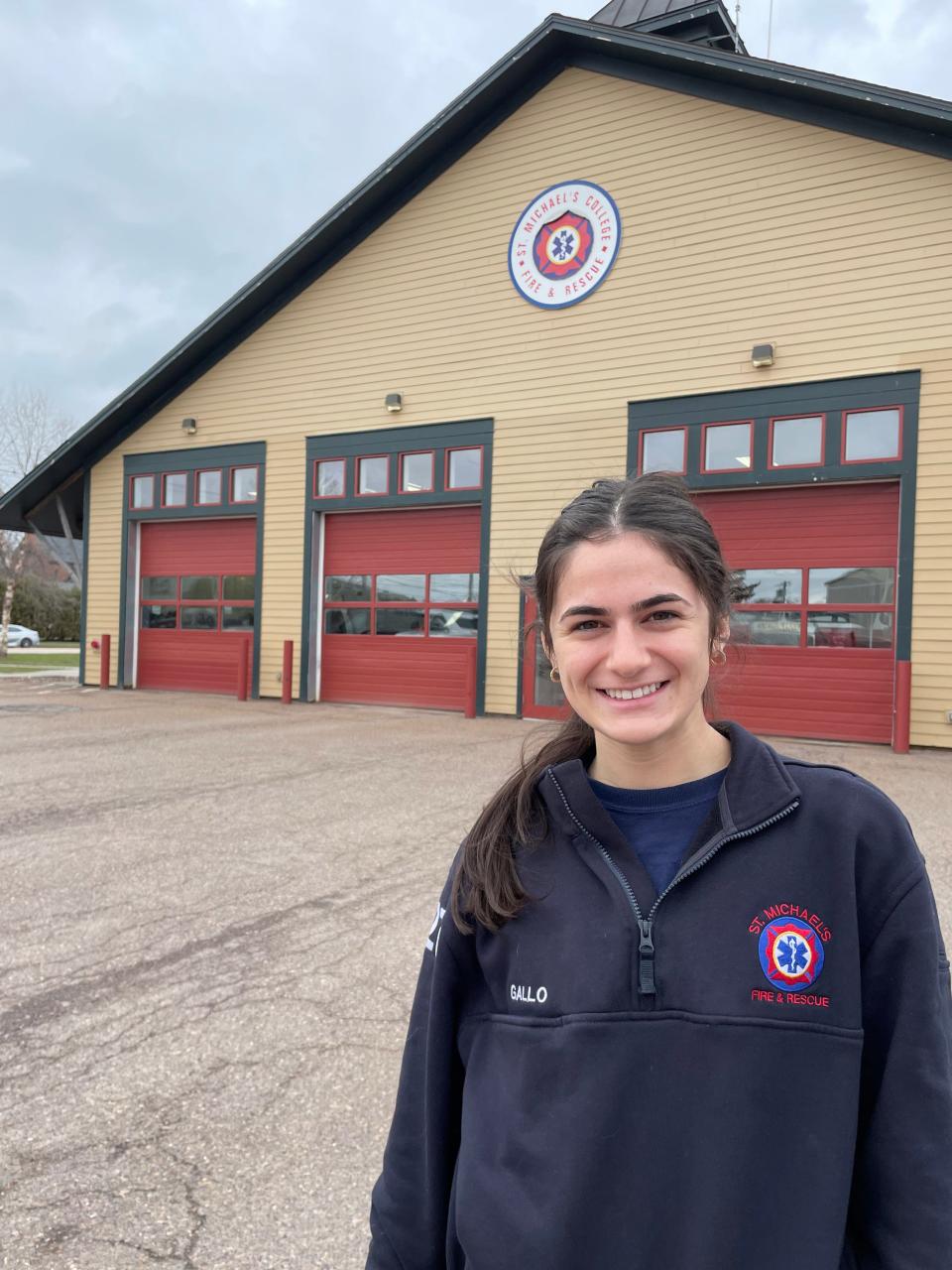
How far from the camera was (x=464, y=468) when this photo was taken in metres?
13.7

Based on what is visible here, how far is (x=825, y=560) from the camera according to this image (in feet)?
36.4

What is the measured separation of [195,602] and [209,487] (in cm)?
213

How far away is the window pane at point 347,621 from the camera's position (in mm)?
14609

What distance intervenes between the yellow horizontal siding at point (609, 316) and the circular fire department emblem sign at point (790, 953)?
10.4 m

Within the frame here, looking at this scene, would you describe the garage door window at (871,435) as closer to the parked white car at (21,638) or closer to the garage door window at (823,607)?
the garage door window at (823,607)

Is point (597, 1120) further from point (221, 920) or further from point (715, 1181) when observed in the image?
point (221, 920)

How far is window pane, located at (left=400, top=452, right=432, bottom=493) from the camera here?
13992 millimetres

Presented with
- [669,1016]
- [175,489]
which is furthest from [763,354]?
[669,1016]

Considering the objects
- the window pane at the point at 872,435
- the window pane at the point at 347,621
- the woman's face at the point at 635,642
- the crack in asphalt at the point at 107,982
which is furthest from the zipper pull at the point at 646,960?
the window pane at the point at 347,621

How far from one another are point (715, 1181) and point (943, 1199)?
299 mm

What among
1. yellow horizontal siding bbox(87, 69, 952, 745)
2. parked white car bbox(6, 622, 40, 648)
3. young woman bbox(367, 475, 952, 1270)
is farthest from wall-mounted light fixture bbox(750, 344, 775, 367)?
parked white car bbox(6, 622, 40, 648)

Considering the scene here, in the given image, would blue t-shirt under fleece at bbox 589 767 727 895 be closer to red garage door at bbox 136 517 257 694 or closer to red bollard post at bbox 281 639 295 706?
red bollard post at bbox 281 639 295 706

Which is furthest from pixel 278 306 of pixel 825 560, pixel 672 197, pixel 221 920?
pixel 221 920

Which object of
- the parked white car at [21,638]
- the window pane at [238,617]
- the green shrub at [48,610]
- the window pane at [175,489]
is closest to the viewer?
the window pane at [238,617]
